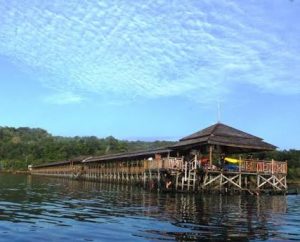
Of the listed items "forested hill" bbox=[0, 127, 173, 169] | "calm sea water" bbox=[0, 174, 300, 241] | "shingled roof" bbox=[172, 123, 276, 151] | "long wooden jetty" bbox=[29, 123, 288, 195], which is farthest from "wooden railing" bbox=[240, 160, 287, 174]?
"forested hill" bbox=[0, 127, 173, 169]

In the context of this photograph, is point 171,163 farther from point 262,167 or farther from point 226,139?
point 262,167

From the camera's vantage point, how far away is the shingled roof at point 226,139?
124ft

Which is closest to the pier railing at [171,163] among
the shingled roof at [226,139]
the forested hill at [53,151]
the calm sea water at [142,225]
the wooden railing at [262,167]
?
the shingled roof at [226,139]

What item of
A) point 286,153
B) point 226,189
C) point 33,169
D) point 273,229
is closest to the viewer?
point 273,229

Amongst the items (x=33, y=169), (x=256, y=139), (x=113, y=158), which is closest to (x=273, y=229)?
(x=256, y=139)

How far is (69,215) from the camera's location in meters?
19.5

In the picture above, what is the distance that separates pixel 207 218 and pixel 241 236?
15.4ft

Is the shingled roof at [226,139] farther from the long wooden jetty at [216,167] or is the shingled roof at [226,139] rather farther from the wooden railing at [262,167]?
the wooden railing at [262,167]

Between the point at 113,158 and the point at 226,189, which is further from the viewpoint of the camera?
the point at 113,158

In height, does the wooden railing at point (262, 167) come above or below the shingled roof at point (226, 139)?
below

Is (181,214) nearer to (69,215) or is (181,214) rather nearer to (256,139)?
(69,215)

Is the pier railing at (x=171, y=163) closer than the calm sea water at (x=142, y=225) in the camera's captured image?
No

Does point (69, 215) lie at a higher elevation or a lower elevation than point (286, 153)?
lower

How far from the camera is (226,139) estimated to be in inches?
1519
